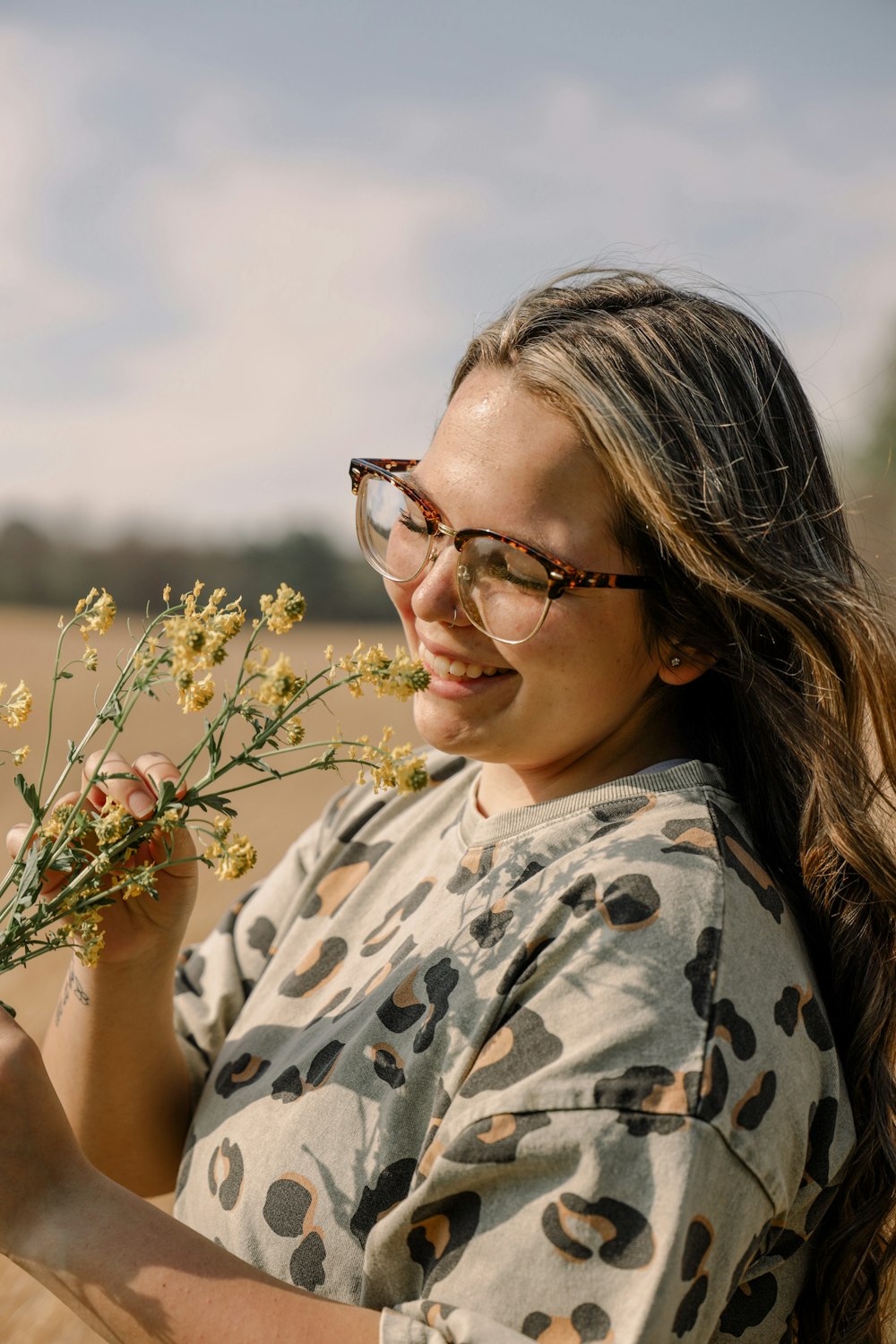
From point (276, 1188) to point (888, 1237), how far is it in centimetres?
89

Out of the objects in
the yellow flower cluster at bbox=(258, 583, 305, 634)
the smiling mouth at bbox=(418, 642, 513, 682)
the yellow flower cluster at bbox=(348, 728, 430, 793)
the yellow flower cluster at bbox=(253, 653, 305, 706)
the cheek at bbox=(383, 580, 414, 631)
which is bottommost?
the yellow flower cluster at bbox=(348, 728, 430, 793)

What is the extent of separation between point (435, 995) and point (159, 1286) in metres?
0.48

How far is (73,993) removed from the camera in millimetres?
2102

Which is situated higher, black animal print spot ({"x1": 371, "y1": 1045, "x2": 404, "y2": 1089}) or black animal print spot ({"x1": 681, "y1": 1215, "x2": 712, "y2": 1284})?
black animal print spot ({"x1": 371, "y1": 1045, "x2": 404, "y2": 1089})

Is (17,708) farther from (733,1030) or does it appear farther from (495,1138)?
(733,1030)

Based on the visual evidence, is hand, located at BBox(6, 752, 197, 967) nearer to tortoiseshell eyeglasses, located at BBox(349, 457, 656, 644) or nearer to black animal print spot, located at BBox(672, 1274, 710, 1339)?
tortoiseshell eyeglasses, located at BBox(349, 457, 656, 644)

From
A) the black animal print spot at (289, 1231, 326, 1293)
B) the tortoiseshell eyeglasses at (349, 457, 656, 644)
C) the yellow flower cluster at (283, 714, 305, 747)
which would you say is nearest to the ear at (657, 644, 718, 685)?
the tortoiseshell eyeglasses at (349, 457, 656, 644)

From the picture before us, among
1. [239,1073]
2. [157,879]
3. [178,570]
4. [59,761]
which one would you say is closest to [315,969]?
[239,1073]

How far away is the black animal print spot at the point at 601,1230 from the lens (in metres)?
1.22

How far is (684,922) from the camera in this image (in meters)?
1.39

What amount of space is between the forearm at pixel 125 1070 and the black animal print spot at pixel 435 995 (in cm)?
65

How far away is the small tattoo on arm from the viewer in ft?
6.62

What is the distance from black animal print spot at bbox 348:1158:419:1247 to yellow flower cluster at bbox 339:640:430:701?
0.62 metres

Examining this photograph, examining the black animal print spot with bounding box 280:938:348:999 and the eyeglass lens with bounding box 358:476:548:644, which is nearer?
the eyeglass lens with bounding box 358:476:548:644
